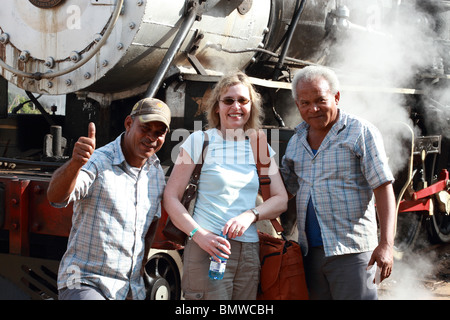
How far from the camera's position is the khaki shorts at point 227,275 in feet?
6.88

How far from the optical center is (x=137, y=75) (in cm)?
342

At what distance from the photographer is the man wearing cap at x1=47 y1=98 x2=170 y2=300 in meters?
1.98

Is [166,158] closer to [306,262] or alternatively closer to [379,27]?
[306,262]

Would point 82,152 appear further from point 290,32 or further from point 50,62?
point 290,32

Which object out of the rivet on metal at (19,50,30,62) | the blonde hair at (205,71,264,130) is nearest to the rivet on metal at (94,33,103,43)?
the rivet on metal at (19,50,30,62)

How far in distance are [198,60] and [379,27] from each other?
2529 millimetres

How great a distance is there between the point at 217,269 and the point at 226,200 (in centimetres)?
29

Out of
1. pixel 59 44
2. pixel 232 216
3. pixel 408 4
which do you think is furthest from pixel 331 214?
pixel 408 4

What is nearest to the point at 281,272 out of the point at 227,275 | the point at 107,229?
the point at 227,275

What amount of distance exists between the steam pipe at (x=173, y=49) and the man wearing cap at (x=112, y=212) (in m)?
0.84

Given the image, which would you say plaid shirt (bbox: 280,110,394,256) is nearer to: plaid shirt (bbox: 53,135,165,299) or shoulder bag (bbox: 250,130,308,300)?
shoulder bag (bbox: 250,130,308,300)

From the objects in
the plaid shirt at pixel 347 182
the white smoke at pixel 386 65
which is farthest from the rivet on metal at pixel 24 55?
the white smoke at pixel 386 65

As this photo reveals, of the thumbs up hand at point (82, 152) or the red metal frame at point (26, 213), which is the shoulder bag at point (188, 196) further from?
the red metal frame at point (26, 213)
